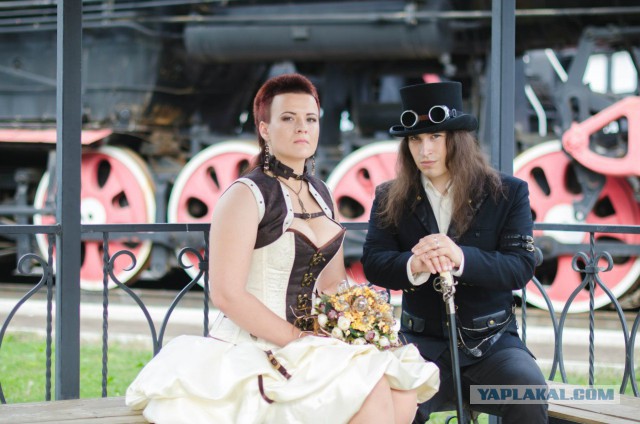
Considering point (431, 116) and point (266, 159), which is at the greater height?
point (431, 116)

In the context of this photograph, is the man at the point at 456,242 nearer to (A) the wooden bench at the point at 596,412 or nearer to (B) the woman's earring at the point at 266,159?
(A) the wooden bench at the point at 596,412

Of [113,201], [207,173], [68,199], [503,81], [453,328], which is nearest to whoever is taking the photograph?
[453,328]

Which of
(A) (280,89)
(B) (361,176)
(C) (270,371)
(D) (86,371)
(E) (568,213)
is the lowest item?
(D) (86,371)

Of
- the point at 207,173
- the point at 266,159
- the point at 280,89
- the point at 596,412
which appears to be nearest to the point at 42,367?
the point at 207,173

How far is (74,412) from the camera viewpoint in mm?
2453

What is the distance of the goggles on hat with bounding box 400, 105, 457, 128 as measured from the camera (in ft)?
8.50

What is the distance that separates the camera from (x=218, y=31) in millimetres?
7082

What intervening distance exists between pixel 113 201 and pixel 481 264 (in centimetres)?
555

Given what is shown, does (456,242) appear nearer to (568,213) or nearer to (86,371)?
(86,371)

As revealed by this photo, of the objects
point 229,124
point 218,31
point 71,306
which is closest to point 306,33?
point 218,31

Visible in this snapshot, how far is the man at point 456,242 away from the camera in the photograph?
2.51 meters

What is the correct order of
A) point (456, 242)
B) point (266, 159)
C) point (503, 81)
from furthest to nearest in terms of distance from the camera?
point (503, 81) → point (456, 242) → point (266, 159)

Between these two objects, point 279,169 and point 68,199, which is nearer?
point 279,169

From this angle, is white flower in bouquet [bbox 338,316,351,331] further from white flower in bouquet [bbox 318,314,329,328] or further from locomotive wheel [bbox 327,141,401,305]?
locomotive wheel [bbox 327,141,401,305]
